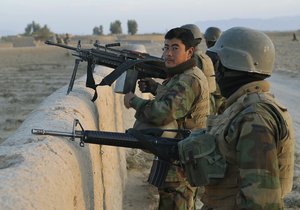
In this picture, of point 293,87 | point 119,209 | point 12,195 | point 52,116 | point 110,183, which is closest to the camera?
point 12,195

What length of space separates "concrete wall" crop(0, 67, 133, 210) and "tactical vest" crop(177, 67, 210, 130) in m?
0.68

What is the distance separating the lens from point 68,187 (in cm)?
235

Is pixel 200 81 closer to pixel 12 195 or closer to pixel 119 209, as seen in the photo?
pixel 119 209

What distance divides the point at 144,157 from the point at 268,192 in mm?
4920

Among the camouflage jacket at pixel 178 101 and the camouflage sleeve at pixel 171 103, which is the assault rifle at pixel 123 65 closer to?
the camouflage jacket at pixel 178 101

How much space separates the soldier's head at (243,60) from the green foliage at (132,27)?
4033 inches

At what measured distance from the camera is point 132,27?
341 feet

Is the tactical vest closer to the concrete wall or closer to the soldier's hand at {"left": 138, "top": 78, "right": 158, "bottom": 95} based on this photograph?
the soldier's hand at {"left": 138, "top": 78, "right": 158, "bottom": 95}

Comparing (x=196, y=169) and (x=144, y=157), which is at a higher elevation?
(x=196, y=169)

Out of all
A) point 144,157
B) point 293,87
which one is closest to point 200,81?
point 144,157

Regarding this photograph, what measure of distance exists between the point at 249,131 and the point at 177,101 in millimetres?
1435

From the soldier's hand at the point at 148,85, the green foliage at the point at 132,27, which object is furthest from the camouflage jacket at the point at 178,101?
the green foliage at the point at 132,27

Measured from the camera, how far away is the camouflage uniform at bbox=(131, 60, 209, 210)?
335 centimetres

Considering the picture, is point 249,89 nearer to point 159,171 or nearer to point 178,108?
point 159,171
